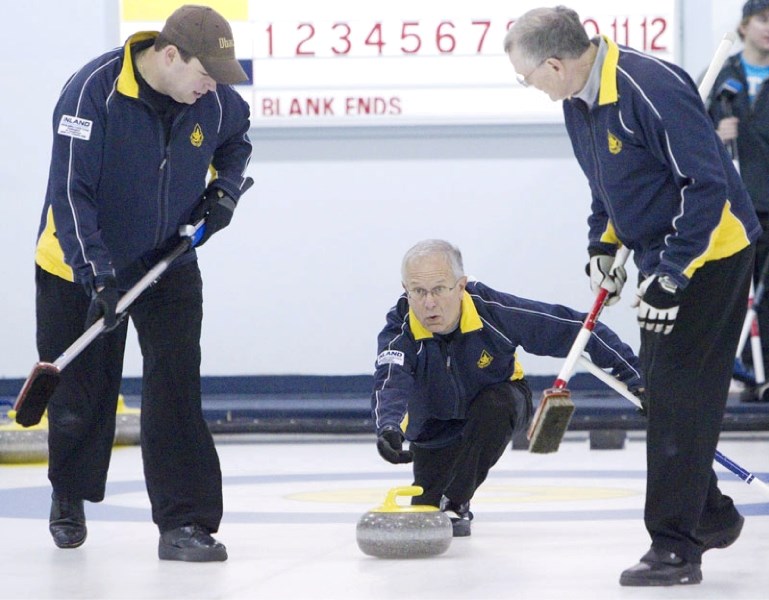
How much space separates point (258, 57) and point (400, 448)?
4646 mm

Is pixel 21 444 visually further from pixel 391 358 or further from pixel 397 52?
pixel 397 52

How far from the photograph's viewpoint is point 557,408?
12.3ft

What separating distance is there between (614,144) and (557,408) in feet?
2.30

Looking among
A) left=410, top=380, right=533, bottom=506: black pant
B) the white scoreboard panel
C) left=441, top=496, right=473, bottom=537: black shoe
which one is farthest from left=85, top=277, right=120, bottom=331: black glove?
the white scoreboard panel

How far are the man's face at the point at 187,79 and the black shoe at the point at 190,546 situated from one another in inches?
45.8

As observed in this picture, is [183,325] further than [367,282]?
No

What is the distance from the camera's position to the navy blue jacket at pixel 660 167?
3.34 metres

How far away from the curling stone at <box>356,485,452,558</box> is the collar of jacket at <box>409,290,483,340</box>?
1.96ft

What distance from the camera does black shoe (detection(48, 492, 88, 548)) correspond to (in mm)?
4230

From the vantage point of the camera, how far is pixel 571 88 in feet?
11.4

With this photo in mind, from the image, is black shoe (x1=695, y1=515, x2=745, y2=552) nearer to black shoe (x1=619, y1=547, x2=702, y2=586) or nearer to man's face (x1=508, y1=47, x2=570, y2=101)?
black shoe (x1=619, y1=547, x2=702, y2=586)

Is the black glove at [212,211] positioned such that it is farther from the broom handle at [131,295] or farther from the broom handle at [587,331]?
the broom handle at [587,331]

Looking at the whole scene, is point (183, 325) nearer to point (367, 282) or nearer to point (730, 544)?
point (730, 544)

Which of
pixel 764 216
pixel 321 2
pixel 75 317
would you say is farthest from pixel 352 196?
pixel 75 317
